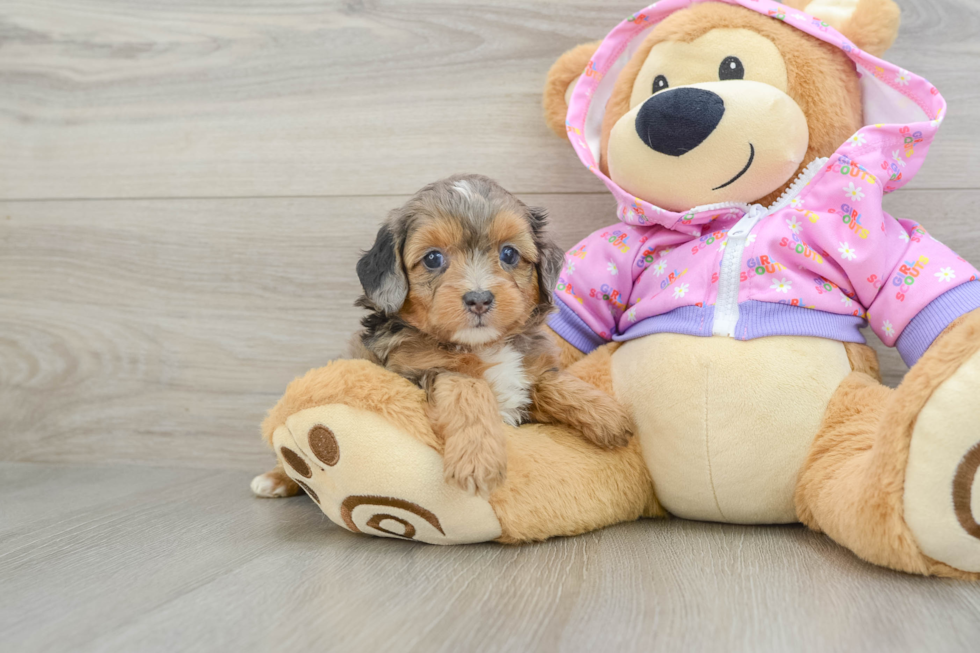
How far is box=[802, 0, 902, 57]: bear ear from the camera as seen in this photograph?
164 centimetres

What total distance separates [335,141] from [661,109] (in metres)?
1.12

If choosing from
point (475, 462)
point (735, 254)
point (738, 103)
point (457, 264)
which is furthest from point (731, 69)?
point (475, 462)

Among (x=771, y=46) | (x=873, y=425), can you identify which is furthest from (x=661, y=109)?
(x=873, y=425)

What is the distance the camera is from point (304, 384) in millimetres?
1516

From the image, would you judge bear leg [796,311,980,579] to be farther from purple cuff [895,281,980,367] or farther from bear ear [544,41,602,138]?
bear ear [544,41,602,138]

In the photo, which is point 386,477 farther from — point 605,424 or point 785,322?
point 785,322

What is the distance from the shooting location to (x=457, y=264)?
59.9 inches

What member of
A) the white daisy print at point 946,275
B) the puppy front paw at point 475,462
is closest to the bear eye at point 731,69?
the white daisy print at point 946,275

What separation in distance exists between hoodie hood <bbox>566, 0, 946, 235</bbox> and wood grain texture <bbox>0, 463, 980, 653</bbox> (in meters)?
0.73

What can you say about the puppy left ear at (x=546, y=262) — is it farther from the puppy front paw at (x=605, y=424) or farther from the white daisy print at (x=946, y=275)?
the white daisy print at (x=946, y=275)

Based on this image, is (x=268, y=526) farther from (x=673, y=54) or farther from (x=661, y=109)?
(x=673, y=54)

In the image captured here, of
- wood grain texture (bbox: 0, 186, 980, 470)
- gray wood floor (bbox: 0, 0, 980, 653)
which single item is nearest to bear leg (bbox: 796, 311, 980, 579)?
gray wood floor (bbox: 0, 0, 980, 653)

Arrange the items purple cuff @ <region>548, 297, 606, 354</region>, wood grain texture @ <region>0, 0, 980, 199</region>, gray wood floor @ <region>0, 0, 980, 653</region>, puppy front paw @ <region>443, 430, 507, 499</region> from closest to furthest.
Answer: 1. puppy front paw @ <region>443, 430, 507, 499</region>
2. purple cuff @ <region>548, 297, 606, 354</region>
3. gray wood floor @ <region>0, 0, 980, 653</region>
4. wood grain texture @ <region>0, 0, 980, 199</region>

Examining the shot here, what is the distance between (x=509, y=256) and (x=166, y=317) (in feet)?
4.60
